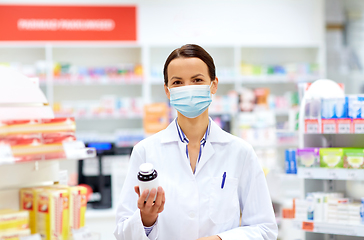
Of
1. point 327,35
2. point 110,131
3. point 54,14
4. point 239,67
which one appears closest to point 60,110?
point 110,131

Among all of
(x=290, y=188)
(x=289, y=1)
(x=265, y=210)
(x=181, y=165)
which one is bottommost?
(x=290, y=188)

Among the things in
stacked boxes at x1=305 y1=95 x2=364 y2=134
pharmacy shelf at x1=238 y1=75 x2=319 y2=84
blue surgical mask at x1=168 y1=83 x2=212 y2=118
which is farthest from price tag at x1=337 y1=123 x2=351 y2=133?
pharmacy shelf at x1=238 y1=75 x2=319 y2=84

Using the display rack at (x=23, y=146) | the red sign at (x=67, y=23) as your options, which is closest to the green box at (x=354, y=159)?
the display rack at (x=23, y=146)

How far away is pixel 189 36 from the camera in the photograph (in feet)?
20.9

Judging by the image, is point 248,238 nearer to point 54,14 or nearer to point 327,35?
point 54,14

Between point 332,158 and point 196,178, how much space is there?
3.98 feet

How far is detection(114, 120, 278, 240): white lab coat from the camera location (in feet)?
5.02

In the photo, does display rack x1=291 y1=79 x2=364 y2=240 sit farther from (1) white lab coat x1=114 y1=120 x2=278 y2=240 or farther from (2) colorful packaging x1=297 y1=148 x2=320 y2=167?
(1) white lab coat x1=114 y1=120 x2=278 y2=240

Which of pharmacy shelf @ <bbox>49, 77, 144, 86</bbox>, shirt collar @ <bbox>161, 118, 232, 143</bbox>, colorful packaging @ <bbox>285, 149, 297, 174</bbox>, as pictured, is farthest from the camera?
pharmacy shelf @ <bbox>49, 77, 144, 86</bbox>

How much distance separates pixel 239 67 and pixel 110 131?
2.24 meters

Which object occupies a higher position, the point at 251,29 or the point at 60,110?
the point at 251,29

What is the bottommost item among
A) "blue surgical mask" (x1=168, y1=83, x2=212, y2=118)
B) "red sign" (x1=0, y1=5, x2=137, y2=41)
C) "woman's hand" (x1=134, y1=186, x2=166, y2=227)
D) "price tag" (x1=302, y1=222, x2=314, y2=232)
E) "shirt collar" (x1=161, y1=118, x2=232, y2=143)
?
"price tag" (x1=302, y1=222, x2=314, y2=232)

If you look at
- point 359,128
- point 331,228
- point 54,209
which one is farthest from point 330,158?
point 54,209

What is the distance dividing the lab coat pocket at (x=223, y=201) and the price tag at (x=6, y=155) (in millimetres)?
741
